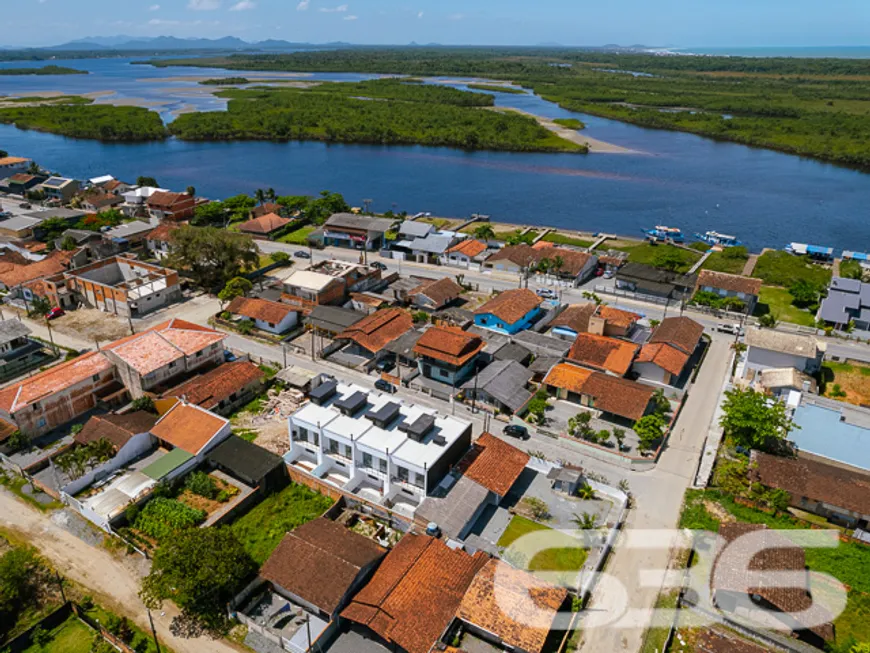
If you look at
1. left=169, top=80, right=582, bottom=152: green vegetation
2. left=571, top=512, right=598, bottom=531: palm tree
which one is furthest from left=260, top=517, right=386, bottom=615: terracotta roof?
left=169, top=80, right=582, bottom=152: green vegetation

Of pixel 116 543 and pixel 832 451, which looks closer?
pixel 116 543

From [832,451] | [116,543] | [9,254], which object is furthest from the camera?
[9,254]

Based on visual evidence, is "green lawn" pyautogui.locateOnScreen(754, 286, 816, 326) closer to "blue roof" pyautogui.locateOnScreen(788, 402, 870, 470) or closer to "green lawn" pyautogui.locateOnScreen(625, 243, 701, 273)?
"green lawn" pyautogui.locateOnScreen(625, 243, 701, 273)

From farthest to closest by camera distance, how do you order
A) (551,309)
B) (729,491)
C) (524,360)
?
(551,309), (524,360), (729,491)

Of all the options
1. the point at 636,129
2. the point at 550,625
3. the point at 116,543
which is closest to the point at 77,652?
the point at 116,543

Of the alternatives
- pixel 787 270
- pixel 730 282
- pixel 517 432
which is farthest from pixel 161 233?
pixel 787 270

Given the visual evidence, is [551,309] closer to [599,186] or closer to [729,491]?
[729,491]
